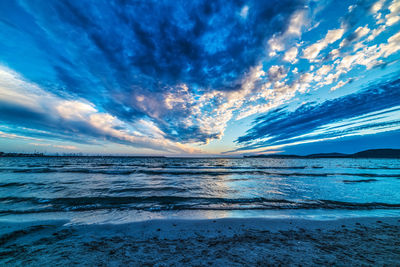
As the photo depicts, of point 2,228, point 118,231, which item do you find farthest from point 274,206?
point 2,228

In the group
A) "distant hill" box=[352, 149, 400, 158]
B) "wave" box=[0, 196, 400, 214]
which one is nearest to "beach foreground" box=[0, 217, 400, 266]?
"wave" box=[0, 196, 400, 214]

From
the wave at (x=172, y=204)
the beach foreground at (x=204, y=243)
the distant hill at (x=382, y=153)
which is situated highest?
the distant hill at (x=382, y=153)

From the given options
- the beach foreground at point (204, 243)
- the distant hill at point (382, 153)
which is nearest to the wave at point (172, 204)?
the beach foreground at point (204, 243)

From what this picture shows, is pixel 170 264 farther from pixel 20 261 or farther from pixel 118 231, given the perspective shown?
pixel 20 261

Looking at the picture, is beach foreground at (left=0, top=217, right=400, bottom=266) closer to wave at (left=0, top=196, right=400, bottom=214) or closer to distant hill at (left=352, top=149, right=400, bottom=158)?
wave at (left=0, top=196, right=400, bottom=214)

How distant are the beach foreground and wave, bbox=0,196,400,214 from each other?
1918 mm

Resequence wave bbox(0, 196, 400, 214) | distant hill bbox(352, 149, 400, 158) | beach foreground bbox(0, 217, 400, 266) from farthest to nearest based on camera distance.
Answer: distant hill bbox(352, 149, 400, 158)
wave bbox(0, 196, 400, 214)
beach foreground bbox(0, 217, 400, 266)

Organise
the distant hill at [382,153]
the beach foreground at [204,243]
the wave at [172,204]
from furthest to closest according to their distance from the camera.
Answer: the distant hill at [382,153] < the wave at [172,204] < the beach foreground at [204,243]

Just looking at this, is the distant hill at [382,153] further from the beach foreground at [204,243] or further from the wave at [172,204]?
the beach foreground at [204,243]

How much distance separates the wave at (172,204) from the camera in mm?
7633

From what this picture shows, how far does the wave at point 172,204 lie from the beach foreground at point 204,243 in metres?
1.92

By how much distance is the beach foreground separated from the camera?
327cm

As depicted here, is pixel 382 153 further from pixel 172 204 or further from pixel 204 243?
pixel 204 243

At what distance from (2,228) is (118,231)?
423cm
